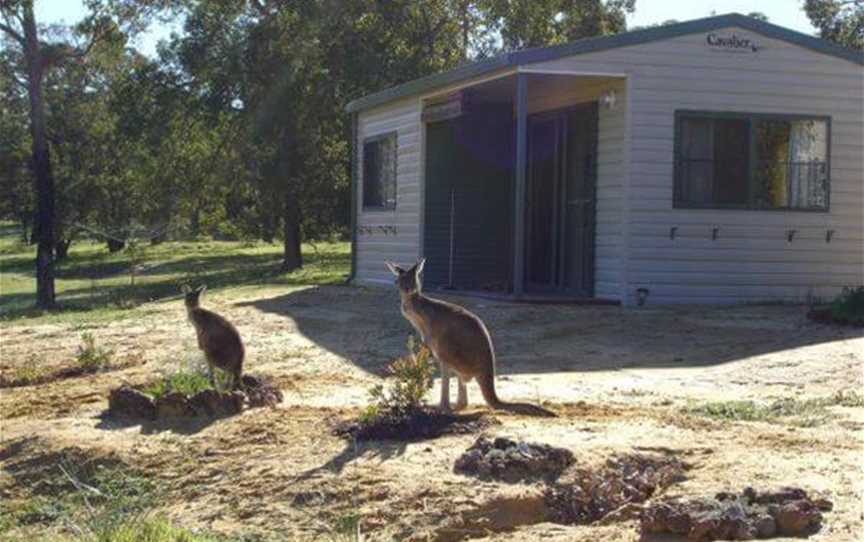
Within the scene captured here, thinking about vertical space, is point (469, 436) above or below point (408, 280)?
Answer: below

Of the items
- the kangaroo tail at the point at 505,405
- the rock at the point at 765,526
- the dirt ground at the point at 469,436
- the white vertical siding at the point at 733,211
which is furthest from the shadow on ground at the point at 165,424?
the white vertical siding at the point at 733,211

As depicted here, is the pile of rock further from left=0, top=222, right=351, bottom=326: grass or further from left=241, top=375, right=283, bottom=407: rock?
left=0, top=222, right=351, bottom=326: grass

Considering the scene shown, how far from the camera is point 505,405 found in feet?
29.3

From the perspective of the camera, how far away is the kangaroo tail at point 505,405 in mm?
8891

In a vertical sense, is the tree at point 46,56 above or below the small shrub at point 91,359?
above

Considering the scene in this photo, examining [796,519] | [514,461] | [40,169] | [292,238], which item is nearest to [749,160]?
[514,461]

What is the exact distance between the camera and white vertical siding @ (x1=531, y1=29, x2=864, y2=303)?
54.1 ft

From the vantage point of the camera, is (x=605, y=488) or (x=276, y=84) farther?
(x=276, y=84)

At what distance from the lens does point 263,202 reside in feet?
98.0

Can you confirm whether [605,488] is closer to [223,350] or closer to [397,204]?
[223,350]

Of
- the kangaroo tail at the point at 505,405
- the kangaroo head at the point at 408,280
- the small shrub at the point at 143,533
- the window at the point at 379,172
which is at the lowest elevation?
the small shrub at the point at 143,533

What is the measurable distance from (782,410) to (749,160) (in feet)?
26.3

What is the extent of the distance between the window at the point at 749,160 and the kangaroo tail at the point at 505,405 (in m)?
8.30

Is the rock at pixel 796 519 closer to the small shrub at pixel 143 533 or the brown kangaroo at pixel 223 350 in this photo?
the small shrub at pixel 143 533
